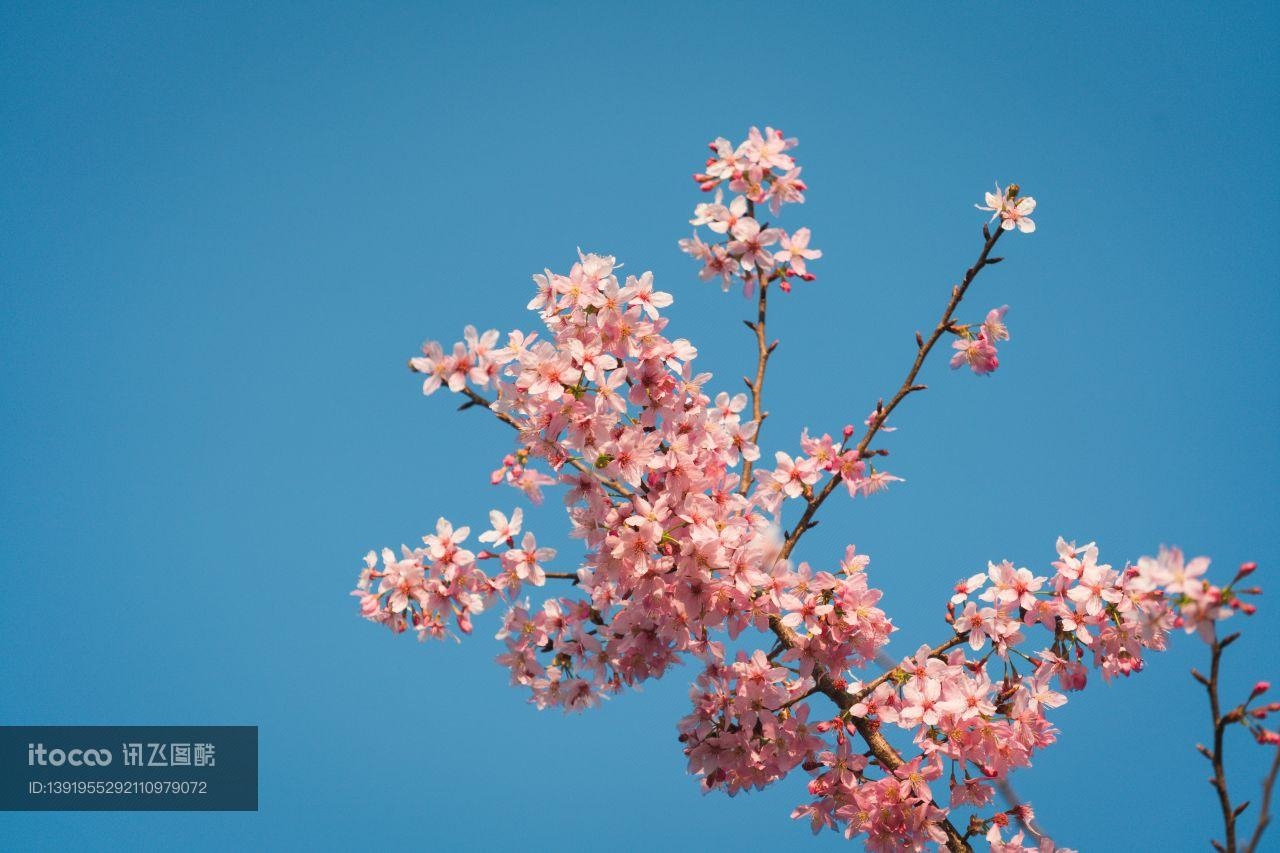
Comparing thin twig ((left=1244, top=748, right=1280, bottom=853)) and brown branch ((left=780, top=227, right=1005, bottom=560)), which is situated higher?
brown branch ((left=780, top=227, right=1005, bottom=560))

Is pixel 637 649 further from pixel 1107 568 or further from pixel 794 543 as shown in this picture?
pixel 1107 568

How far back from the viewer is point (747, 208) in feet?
13.0

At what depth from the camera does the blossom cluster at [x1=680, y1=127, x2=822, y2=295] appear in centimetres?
390

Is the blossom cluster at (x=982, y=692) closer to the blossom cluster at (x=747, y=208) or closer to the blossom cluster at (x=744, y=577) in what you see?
the blossom cluster at (x=744, y=577)

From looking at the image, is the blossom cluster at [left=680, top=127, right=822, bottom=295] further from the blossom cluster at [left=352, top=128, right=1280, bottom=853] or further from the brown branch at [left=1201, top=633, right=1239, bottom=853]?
the brown branch at [left=1201, top=633, right=1239, bottom=853]

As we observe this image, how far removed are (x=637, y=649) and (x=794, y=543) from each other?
0.80m

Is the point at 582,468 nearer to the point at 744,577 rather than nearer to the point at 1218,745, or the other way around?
the point at 744,577

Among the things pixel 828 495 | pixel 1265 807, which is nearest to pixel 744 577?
pixel 828 495

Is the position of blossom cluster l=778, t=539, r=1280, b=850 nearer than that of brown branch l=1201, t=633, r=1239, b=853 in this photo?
No

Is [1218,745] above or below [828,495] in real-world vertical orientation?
below

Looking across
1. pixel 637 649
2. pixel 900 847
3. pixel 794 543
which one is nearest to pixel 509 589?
pixel 637 649

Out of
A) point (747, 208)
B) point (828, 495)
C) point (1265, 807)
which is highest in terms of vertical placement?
point (747, 208)

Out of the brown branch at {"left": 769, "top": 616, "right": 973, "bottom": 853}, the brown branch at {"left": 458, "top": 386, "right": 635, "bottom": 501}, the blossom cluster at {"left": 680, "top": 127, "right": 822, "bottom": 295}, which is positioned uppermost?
the blossom cluster at {"left": 680, "top": 127, "right": 822, "bottom": 295}

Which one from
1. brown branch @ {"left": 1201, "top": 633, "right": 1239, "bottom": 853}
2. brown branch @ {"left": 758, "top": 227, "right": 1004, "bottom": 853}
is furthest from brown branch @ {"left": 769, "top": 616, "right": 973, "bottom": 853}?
brown branch @ {"left": 1201, "top": 633, "right": 1239, "bottom": 853}
